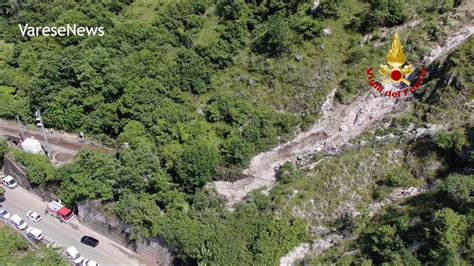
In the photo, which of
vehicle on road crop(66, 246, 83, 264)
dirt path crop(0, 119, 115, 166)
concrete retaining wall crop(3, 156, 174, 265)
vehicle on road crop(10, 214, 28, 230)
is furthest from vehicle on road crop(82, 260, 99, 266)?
dirt path crop(0, 119, 115, 166)

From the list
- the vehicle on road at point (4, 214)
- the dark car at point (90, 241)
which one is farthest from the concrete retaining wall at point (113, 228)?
the vehicle on road at point (4, 214)

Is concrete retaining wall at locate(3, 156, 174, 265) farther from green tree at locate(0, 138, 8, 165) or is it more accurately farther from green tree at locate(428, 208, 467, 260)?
green tree at locate(428, 208, 467, 260)

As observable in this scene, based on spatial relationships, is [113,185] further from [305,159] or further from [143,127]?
[305,159]

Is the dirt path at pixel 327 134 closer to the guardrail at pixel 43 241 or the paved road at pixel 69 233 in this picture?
the paved road at pixel 69 233

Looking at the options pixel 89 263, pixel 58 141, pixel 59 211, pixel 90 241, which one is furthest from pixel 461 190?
pixel 58 141

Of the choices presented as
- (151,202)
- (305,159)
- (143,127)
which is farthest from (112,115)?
(305,159)

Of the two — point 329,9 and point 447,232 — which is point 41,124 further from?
point 447,232

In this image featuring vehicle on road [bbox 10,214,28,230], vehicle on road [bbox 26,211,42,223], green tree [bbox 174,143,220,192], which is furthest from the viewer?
vehicle on road [bbox 26,211,42,223]
